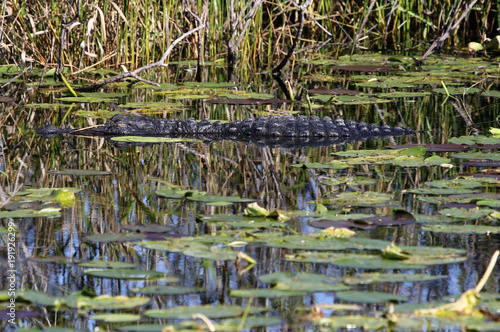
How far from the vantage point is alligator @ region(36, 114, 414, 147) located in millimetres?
5113

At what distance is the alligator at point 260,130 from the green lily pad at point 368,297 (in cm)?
293

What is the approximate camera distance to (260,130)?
16.8ft

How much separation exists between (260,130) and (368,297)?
10.0ft

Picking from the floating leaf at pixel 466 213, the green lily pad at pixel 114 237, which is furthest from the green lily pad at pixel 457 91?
the green lily pad at pixel 114 237

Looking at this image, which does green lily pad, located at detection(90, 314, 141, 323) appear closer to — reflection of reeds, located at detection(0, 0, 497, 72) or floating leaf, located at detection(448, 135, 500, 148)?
floating leaf, located at detection(448, 135, 500, 148)

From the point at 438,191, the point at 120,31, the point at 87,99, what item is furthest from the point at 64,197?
the point at 120,31

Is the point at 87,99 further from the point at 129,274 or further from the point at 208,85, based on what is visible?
the point at 129,274

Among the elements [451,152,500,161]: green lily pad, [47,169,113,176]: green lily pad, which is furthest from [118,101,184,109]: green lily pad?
[451,152,500,161]: green lily pad

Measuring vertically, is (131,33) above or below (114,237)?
above

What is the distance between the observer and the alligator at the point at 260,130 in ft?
16.8

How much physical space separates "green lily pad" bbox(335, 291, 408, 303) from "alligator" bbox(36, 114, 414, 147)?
2930 millimetres

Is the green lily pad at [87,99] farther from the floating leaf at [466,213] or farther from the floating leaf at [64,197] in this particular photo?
the floating leaf at [466,213]

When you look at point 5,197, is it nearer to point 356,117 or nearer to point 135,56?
point 356,117

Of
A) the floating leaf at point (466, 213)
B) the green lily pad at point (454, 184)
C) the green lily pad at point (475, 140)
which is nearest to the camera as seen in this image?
the floating leaf at point (466, 213)
